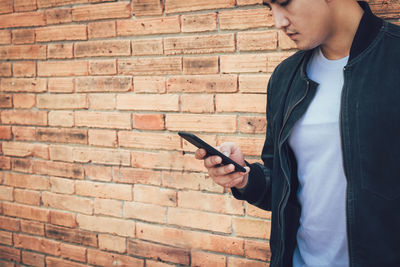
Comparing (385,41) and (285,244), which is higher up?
(385,41)

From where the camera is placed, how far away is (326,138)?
1227mm

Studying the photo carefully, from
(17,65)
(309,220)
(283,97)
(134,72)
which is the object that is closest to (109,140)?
(134,72)

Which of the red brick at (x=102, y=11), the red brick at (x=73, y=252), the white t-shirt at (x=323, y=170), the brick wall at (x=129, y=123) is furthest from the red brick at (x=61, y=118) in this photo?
the white t-shirt at (x=323, y=170)


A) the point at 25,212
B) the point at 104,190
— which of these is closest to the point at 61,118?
the point at 104,190

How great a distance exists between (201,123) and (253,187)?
547 millimetres

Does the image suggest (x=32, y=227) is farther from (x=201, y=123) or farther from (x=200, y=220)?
(x=201, y=123)

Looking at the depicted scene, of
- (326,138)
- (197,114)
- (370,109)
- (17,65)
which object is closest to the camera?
(370,109)

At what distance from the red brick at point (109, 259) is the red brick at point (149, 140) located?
0.71 m

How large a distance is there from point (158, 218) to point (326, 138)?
3.86 ft

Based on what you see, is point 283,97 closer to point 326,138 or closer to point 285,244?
point 326,138

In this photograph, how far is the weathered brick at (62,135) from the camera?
219 cm

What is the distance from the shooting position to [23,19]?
2.25 metres

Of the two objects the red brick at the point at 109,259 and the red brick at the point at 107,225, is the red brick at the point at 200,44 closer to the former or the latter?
the red brick at the point at 107,225

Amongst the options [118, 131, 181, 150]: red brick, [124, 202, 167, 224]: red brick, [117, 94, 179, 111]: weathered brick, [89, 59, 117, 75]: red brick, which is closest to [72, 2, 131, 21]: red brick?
[89, 59, 117, 75]: red brick
